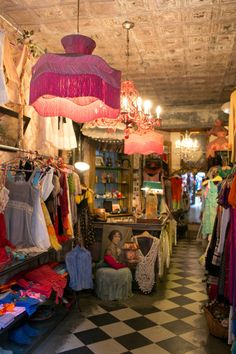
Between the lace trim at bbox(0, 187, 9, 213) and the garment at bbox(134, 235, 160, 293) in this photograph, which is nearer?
the lace trim at bbox(0, 187, 9, 213)

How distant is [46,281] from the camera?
354 cm

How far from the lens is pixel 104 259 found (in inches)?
198

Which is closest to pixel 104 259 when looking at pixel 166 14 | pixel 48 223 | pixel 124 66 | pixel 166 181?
pixel 48 223

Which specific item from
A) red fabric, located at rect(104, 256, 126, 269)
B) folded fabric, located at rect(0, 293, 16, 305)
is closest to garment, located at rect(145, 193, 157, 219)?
red fabric, located at rect(104, 256, 126, 269)

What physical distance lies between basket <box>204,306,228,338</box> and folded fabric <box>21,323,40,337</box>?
6.13 feet

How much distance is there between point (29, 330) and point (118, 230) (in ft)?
7.06

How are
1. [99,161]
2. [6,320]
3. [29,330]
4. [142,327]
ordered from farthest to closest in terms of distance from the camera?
[99,161], [142,327], [29,330], [6,320]

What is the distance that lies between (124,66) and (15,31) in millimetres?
1872

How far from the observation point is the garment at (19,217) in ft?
10.7

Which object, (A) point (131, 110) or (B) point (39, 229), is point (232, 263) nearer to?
(B) point (39, 229)

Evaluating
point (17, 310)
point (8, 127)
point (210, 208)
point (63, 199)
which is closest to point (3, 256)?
point (17, 310)

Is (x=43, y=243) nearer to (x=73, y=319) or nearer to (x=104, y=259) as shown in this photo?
(x=73, y=319)

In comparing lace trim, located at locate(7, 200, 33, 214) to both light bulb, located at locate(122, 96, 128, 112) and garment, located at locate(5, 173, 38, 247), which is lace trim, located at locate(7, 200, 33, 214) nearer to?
garment, located at locate(5, 173, 38, 247)

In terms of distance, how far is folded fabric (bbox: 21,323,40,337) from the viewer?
11.0 ft
